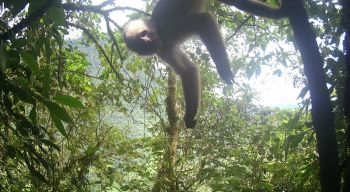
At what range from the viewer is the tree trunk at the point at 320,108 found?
1.23 meters

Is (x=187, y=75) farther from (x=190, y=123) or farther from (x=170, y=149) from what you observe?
(x=170, y=149)

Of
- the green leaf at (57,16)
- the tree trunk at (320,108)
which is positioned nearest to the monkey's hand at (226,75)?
the tree trunk at (320,108)

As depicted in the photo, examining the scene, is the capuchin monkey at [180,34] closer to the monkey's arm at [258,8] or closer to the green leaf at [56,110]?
the monkey's arm at [258,8]

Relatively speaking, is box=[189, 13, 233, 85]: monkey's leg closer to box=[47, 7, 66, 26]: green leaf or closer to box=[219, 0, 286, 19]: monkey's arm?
box=[219, 0, 286, 19]: monkey's arm

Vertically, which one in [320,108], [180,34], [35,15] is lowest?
[320,108]

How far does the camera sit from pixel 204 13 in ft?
11.7

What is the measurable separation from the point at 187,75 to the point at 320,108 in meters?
3.02

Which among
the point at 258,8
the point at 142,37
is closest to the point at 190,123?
the point at 142,37

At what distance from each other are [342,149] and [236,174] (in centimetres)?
213

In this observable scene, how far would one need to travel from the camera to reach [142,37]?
341 cm

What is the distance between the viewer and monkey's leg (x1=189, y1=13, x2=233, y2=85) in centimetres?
344

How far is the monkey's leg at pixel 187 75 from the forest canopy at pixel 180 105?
22cm

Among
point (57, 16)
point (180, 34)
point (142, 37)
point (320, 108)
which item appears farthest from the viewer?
point (180, 34)

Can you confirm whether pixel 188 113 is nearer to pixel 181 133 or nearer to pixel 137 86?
pixel 137 86
